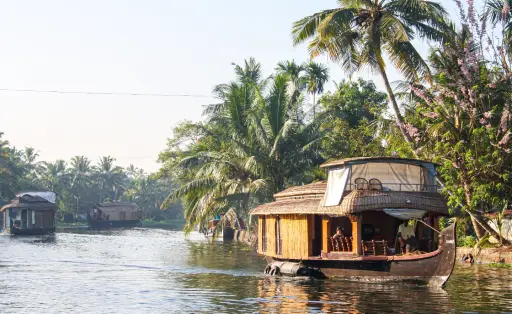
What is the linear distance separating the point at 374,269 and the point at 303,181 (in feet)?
46.3

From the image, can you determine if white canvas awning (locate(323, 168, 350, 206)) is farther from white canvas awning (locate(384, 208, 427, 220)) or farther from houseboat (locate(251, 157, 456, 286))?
white canvas awning (locate(384, 208, 427, 220))

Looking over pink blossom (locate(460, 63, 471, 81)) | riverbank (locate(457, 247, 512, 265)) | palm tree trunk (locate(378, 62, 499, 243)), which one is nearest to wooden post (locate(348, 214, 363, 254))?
pink blossom (locate(460, 63, 471, 81))

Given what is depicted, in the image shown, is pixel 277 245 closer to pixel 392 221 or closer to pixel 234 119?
pixel 392 221

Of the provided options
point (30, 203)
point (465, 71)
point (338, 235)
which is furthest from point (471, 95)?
point (30, 203)

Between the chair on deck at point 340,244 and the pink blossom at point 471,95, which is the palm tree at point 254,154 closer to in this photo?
the pink blossom at point 471,95

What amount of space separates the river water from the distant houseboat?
156ft

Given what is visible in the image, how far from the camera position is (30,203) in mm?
54031

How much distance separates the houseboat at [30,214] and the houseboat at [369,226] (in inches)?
1442

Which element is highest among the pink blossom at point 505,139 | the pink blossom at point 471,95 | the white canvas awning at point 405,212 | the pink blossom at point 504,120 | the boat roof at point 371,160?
the pink blossom at point 471,95

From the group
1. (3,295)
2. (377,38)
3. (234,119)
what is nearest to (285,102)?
(234,119)

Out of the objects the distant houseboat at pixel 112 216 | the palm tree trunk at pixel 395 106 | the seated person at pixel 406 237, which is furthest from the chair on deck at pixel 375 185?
the distant houseboat at pixel 112 216

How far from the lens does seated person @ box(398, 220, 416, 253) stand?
1803 centimetres

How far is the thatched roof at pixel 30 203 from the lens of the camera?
53.7 meters

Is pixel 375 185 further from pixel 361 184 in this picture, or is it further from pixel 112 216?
pixel 112 216
